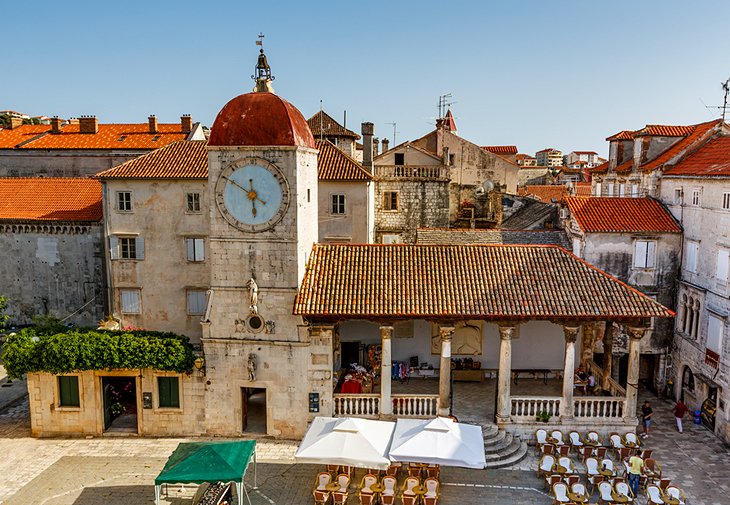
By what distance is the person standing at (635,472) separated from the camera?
64.4 ft

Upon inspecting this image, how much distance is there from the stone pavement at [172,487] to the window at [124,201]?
13206mm

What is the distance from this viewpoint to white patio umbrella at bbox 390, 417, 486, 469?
1809cm

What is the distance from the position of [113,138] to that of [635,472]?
44.3 meters

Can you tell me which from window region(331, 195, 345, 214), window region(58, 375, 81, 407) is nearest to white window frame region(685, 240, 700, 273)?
window region(331, 195, 345, 214)

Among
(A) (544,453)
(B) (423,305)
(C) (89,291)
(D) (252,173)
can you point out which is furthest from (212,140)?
(C) (89,291)

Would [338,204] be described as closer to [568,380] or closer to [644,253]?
[644,253]

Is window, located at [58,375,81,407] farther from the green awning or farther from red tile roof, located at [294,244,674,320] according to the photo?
red tile roof, located at [294,244,674,320]

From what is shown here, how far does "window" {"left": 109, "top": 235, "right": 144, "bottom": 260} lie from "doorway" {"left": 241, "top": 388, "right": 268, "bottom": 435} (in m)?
12.3

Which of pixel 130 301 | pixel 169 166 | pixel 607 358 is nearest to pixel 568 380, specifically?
pixel 607 358

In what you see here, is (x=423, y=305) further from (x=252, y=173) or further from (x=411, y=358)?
(x=252, y=173)

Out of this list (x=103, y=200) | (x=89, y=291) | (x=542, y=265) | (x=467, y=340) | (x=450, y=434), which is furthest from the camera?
(x=89, y=291)

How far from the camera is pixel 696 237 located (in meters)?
27.8

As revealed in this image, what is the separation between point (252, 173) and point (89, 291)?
20.1m

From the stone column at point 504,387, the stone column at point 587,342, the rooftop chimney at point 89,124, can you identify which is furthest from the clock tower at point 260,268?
the rooftop chimney at point 89,124
